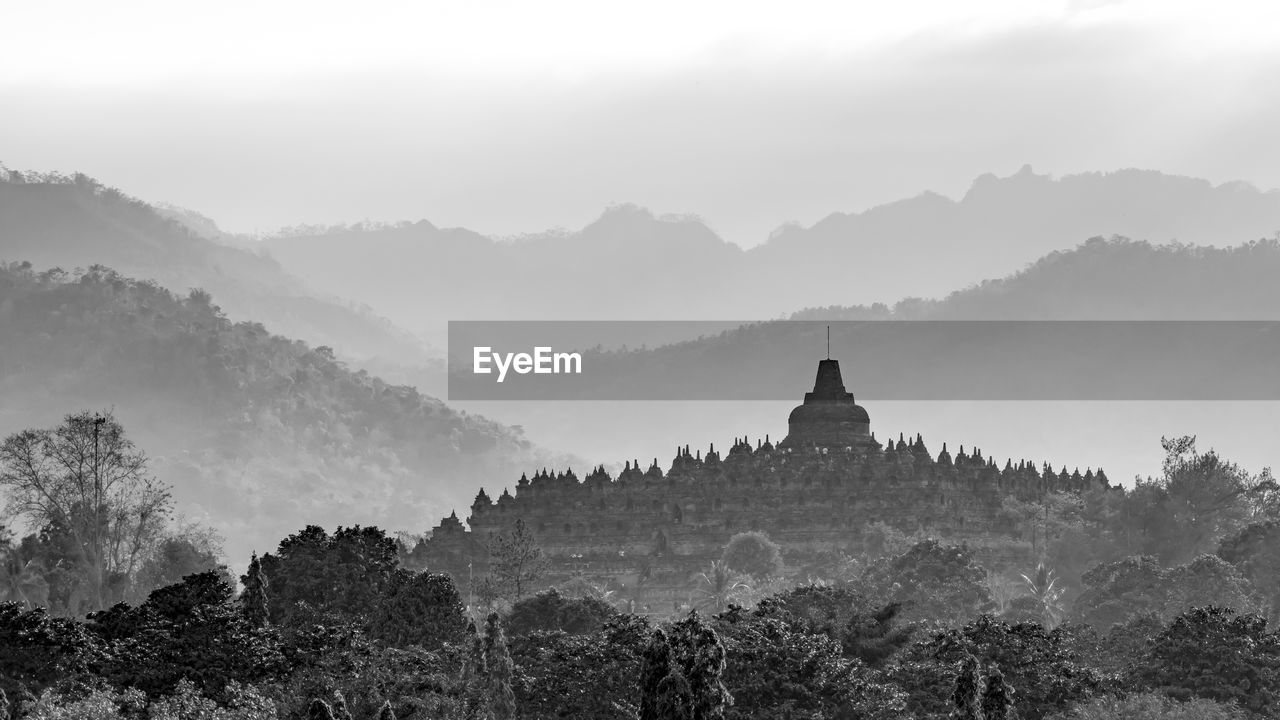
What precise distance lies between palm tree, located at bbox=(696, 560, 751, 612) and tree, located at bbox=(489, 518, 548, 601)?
10.5 m

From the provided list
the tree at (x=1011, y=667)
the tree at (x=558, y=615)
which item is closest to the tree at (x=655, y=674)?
the tree at (x=1011, y=667)

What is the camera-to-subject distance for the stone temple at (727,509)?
589ft

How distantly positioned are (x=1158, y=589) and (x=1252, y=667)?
136 feet

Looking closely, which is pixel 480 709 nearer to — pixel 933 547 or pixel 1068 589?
pixel 933 547

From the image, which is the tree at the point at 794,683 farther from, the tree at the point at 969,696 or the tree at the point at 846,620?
the tree at the point at 969,696

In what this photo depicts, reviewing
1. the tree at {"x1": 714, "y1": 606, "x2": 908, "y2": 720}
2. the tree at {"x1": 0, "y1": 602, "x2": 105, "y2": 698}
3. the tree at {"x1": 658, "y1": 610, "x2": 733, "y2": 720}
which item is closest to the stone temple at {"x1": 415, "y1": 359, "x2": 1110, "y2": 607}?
the tree at {"x1": 714, "y1": 606, "x2": 908, "y2": 720}

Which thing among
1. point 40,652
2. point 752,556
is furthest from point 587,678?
point 752,556

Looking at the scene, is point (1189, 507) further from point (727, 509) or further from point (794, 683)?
point (794, 683)

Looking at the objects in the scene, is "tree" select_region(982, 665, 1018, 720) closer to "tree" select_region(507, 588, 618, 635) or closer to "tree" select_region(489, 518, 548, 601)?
"tree" select_region(507, 588, 618, 635)

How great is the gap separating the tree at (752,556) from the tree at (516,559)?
1218 centimetres

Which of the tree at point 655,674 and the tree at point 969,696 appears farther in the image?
the tree at point 969,696

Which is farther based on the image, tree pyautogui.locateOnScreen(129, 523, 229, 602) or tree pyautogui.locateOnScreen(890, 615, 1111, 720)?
tree pyautogui.locateOnScreen(129, 523, 229, 602)

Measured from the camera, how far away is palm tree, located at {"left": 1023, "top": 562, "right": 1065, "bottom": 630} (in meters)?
144

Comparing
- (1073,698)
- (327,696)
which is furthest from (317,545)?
(1073,698)
